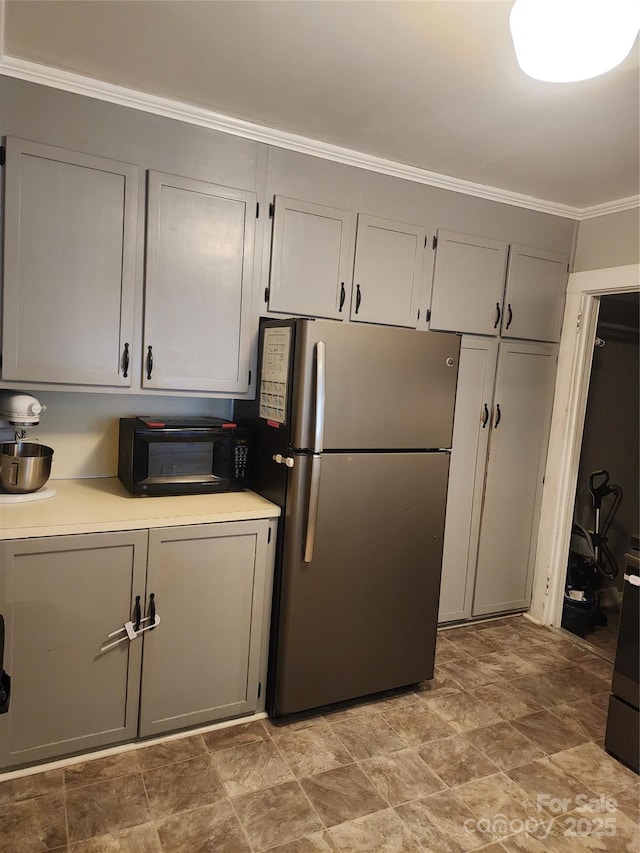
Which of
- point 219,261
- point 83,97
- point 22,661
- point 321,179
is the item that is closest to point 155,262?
point 219,261

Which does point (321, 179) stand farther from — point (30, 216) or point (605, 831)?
point (605, 831)

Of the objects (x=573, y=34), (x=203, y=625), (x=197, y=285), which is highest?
(x=573, y=34)

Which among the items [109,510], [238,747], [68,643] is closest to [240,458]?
[109,510]

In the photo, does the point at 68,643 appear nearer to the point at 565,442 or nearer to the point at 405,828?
the point at 405,828

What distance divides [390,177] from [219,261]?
1008mm

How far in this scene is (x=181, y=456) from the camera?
7.90 feet

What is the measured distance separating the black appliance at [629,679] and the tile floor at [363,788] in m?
0.08

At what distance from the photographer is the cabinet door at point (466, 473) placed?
321cm

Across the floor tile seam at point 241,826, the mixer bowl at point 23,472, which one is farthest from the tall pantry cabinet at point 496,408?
the mixer bowl at point 23,472

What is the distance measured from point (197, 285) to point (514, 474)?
7.10 ft

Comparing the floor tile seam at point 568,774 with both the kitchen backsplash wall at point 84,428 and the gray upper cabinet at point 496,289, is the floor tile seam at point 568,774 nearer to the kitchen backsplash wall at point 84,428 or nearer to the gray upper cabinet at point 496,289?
the gray upper cabinet at point 496,289

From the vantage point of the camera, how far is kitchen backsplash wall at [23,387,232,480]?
2.54 metres

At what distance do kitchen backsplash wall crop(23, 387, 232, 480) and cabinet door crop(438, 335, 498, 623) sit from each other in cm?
163

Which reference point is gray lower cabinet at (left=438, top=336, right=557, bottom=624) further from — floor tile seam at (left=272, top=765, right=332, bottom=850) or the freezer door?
floor tile seam at (left=272, top=765, right=332, bottom=850)
